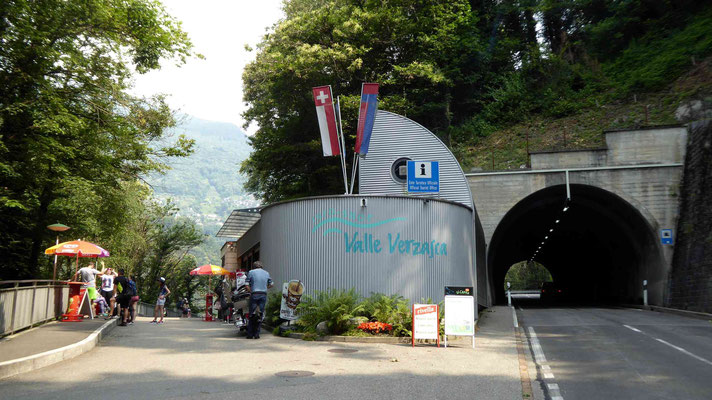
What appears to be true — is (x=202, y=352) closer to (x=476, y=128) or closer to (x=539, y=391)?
(x=539, y=391)

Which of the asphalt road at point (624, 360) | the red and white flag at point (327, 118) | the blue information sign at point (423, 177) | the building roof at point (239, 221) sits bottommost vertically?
the asphalt road at point (624, 360)

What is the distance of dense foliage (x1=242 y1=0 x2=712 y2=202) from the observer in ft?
108

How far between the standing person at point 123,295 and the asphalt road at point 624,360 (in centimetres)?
1248

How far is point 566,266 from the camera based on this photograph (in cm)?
5438

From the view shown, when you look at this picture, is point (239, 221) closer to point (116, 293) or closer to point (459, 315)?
point (116, 293)

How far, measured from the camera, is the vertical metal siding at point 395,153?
2142 centimetres

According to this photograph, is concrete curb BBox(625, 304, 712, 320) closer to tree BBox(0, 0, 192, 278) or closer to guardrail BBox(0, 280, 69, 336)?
tree BBox(0, 0, 192, 278)

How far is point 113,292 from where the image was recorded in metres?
20.7

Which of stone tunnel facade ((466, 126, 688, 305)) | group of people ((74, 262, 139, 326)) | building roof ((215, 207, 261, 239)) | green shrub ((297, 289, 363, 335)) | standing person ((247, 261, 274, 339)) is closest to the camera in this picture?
green shrub ((297, 289, 363, 335))

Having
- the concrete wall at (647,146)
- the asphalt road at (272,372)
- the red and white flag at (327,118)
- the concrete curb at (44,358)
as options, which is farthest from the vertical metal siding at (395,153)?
the concrete curb at (44,358)

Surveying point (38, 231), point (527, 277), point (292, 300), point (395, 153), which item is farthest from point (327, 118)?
point (527, 277)

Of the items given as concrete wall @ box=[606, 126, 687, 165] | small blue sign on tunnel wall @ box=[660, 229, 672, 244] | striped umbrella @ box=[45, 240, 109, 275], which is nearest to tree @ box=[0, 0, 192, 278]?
striped umbrella @ box=[45, 240, 109, 275]

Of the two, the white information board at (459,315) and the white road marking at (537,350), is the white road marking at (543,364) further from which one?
the white information board at (459,315)

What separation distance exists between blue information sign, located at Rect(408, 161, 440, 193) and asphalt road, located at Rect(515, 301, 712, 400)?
6444mm
